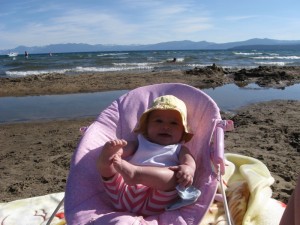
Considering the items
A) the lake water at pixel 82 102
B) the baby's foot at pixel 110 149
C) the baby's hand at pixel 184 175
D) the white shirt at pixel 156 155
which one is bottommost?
the lake water at pixel 82 102

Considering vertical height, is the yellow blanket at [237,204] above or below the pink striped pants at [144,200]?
below

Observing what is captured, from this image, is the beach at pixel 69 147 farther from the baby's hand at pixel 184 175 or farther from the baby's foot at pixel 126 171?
the baby's foot at pixel 126 171

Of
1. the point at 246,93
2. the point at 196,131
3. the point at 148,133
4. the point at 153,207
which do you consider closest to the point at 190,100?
the point at 196,131

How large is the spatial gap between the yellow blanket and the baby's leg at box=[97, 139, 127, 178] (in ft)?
2.60

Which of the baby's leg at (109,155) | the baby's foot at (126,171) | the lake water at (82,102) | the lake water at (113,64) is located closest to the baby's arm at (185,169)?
the baby's foot at (126,171)

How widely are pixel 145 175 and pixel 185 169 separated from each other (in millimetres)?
284

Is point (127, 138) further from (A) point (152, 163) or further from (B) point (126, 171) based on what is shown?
(B) point (126, 171)

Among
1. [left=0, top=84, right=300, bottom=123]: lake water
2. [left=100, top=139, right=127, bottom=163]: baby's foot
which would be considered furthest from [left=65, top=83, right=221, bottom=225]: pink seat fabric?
[left=0, top=84, right=300, bottom=123]: lake water

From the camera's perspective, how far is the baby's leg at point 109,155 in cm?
249

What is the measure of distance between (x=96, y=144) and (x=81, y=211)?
63cm

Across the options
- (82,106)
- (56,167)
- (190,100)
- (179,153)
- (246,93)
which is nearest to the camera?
(179,153)

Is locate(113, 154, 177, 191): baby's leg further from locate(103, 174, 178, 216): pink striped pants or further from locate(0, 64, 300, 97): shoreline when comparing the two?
locate(0, 64, 300, 97): shoreline

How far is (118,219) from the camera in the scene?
2.29m

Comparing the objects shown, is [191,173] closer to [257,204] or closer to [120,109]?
[257,204]
